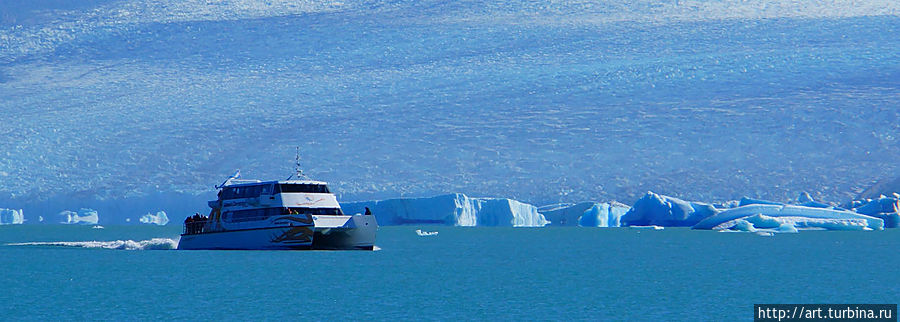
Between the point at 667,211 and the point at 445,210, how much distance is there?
15446 mm

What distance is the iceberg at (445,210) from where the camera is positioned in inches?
3214

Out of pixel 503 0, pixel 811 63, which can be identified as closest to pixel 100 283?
pixel 811 63

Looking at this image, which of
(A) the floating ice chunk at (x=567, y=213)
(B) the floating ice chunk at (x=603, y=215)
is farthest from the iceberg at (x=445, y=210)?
(B) the floating ice chunk at (x=603, y=215)

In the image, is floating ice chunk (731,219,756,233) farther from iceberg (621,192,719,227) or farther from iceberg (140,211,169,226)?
iceberg (140,211,169,226)

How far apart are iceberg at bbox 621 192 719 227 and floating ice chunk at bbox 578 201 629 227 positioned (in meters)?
2.51

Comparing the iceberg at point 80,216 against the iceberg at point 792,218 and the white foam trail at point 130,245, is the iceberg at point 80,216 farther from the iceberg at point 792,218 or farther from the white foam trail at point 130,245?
the iceberg at point 792,218

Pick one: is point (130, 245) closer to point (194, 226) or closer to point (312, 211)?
point (194, 226)

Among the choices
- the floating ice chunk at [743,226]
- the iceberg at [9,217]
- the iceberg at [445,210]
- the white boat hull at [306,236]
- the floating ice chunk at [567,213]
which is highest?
the floating ice chunk at [567,213]

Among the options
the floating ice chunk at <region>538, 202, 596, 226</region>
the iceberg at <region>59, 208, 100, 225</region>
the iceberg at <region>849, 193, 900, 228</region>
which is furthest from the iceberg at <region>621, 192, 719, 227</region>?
the iceberg at <region>59, 208, 100, 225</region>

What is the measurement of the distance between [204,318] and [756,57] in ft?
311

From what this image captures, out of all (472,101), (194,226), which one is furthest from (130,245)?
(472,101)

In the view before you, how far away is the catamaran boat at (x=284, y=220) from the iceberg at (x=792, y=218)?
103 ft

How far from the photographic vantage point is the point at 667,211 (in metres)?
78.8

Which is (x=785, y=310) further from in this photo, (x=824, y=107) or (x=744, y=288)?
(x=824, y=107)
